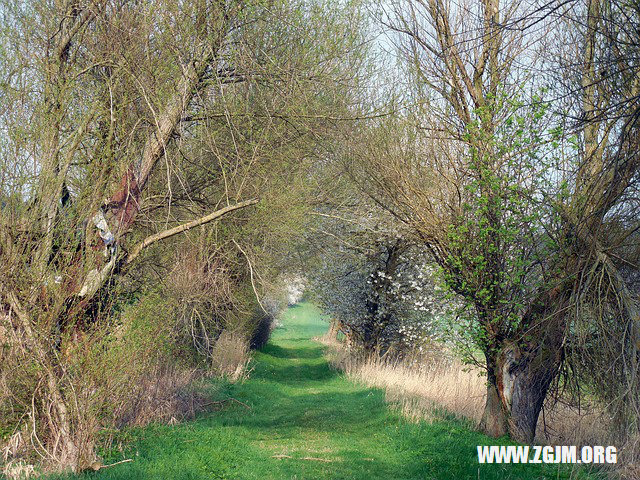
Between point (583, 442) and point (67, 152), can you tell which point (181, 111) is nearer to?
point (67, 152)

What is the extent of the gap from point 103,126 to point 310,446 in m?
6.21

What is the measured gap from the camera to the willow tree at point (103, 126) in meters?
8.15

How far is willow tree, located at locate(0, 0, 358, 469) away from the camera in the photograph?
8.15m

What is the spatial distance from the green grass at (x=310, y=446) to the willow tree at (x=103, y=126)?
129cm

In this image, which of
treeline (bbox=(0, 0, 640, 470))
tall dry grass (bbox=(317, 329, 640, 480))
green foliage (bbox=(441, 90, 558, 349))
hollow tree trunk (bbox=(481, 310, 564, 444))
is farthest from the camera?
hollow tree trunk (bbox=(481, 310, 564, 444))

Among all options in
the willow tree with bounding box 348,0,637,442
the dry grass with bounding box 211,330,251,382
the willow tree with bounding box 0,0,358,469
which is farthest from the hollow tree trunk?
the dry grass with bounding box 211,330,251,382

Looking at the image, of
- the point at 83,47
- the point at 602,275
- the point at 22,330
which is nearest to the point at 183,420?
the point at 22,330

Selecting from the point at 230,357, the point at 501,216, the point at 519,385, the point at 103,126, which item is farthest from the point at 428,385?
the point at 103,126

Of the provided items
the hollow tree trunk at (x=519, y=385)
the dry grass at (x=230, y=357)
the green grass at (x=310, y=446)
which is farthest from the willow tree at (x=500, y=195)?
the dry grass at (x=230, y=357)

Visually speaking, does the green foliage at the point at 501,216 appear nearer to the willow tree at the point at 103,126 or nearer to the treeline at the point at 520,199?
the treeline at the point at 520,199

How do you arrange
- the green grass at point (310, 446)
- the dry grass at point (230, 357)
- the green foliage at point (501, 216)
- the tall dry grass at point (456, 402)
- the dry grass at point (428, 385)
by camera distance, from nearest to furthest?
the tall dry grass at point (456, 402) → the green grass at point (310, 446) → the green foliage at point (501, 216) → the dry grass at point (428, 385) → the dry grass at point (230, 357)

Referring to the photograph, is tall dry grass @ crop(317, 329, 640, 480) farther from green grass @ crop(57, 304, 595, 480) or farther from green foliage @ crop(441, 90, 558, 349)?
green foliage @ crop(441, 90, 558, 349)

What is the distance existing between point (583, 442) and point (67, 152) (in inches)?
345

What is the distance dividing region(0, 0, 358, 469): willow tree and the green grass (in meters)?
1.29
